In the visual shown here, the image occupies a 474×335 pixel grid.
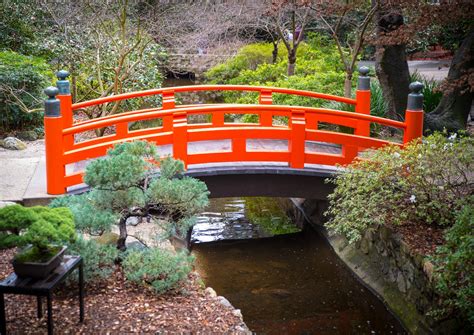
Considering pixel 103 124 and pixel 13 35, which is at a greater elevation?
pixel 13 35

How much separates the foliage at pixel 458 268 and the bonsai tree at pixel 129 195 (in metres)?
2.32

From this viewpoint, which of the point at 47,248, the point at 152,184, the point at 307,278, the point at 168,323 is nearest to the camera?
the point at 47,248

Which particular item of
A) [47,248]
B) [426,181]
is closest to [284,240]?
[426,181]

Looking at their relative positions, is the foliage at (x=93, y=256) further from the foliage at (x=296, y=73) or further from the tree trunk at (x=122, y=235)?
the foliage at (x=296, y=73)

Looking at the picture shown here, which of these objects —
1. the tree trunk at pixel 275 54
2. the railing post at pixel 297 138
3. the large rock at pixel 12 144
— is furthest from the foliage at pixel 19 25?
the railing post at pixel 297 138

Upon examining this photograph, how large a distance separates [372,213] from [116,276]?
3.12 metres

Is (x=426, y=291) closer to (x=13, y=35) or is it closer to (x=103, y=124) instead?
(x=103, y=124)

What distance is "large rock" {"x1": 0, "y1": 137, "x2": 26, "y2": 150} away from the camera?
11.1 m

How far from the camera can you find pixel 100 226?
6039mm

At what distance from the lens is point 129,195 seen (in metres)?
6.32

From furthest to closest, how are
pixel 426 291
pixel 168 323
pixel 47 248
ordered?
1. pixel 426 291
2. pixel 168 323
3. pixel 47 248

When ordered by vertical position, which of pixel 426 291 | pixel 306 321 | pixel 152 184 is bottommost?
pixel 306 321

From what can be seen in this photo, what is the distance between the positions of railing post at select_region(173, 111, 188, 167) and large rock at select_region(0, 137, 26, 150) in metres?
3.85

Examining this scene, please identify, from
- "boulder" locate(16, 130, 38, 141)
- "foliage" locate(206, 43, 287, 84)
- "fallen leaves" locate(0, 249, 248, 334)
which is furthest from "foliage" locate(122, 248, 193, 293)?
"foliage" locate(206, 43, 287, 84)
